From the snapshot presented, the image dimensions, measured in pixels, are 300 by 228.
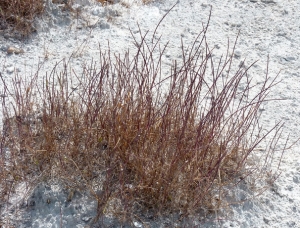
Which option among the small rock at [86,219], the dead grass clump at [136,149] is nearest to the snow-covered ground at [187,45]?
the small rock at [86,219]

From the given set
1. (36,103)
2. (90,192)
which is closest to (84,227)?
(90,192)

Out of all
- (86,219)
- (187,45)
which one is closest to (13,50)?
(187,45)

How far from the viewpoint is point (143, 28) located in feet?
13.8

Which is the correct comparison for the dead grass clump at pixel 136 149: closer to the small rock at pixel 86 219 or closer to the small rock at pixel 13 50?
the small rock at pixel 86 219

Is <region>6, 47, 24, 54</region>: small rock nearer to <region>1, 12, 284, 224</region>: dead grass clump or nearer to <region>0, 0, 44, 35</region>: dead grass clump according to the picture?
<region>0, 0, 44, 35</region>: dead grass clump

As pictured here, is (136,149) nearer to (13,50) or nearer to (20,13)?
(13,50)

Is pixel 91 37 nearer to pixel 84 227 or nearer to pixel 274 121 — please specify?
pixel 274 121

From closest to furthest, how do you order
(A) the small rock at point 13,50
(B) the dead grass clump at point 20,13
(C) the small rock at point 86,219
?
(C) the small rock at point 86,219 → (A) the small rock at point 13,50 → (B) the dead grass clump at point 20,13

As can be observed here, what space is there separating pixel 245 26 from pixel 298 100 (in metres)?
1.13

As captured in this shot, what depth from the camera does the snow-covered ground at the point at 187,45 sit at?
2.48 metres

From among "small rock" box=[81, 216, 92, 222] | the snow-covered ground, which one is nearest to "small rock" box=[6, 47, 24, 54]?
the snow-covered ground

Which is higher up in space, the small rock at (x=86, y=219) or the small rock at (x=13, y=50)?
the small rock at (x=13, y=50)

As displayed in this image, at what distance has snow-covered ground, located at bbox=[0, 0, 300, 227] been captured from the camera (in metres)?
2.48

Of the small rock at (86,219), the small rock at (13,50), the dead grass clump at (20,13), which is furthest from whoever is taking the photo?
the dead grass clump at (20,13)
